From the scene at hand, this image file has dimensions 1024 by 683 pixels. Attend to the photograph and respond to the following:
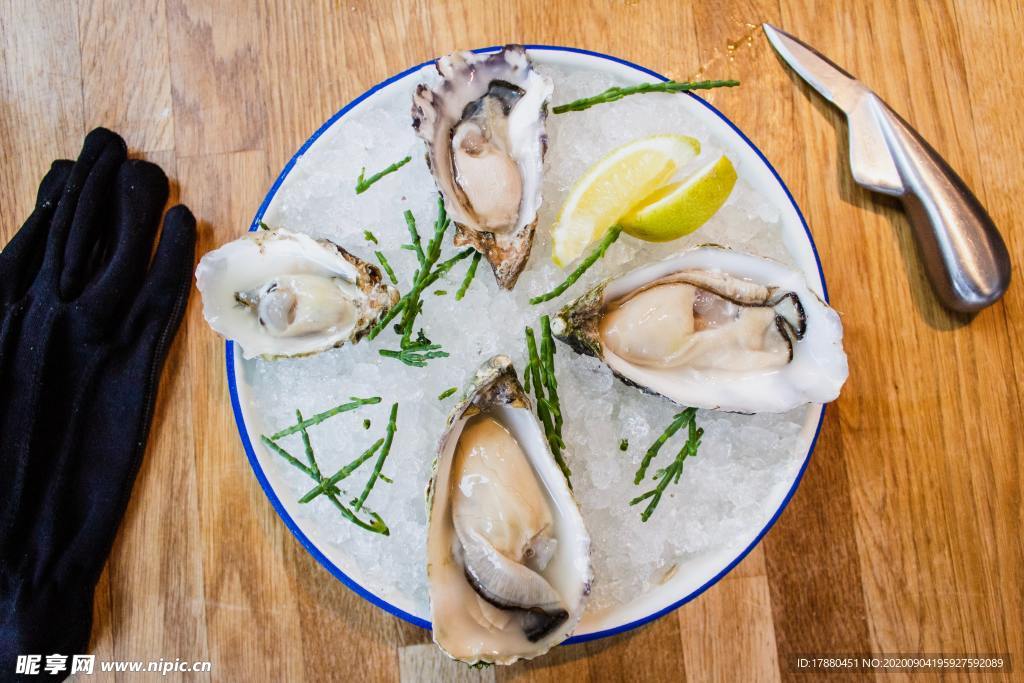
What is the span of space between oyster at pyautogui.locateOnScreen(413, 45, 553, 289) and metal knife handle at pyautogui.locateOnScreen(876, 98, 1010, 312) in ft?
2.23

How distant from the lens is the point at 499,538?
44.7 inches

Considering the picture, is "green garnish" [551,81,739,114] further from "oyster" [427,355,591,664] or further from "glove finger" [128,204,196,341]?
"glove finger" [128,204,196,341]

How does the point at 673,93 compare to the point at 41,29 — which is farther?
the point at 41,29

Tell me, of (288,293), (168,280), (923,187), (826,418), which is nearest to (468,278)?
(288,293)

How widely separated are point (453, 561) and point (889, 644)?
0.87m

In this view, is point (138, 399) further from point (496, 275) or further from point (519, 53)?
point (519, 53)

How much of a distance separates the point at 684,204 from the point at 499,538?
0.60 metres

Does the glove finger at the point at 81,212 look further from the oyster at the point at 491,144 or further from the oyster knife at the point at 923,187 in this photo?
the oyster knife at the point at 923,187

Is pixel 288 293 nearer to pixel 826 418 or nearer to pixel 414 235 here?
pixel 414 235

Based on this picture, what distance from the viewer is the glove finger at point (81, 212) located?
1.37 meters

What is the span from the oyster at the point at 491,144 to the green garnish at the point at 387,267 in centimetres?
13

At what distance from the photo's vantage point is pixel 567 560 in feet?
3.78

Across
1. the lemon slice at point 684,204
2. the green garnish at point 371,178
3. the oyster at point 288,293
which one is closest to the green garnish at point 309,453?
the oyster at point 288,293

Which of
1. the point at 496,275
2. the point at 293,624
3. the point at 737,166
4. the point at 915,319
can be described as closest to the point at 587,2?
the point at 737,166
